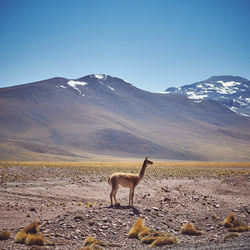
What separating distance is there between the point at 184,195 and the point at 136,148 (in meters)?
164

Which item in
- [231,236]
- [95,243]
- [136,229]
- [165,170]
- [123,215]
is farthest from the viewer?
[165,170]

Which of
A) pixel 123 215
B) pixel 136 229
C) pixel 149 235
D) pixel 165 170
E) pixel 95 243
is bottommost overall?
pixel 165 170

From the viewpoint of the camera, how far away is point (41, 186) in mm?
29781

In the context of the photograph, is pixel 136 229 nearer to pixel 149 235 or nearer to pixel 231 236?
pixel 149 235

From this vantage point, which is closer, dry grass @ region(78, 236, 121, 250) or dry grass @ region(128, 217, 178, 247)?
dry grass @ region(78, 236, 121, 250)

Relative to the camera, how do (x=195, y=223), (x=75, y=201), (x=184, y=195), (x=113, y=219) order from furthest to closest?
(x=75, y=201) → (x=184, y=195) → (x=195, y=223) → (x=113, y=219)

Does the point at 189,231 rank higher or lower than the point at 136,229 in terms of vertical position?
lower

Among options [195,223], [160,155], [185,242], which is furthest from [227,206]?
[160,155]

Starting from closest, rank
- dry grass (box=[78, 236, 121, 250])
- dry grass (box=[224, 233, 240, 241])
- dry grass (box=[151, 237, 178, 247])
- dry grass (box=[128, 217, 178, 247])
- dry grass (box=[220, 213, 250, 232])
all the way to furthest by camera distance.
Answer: dry grass (box=[78, 236, 121, 250]) → dry grass (box=[151, 237, 178, 247]) → dry grass (box=[128, 217, 178, 247]) → dry grass (box=[224, 233, 240, 241]) → dry grass (box=[220, 213, 250, 232])

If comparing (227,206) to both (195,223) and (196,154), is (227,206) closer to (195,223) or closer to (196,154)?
(195,223)

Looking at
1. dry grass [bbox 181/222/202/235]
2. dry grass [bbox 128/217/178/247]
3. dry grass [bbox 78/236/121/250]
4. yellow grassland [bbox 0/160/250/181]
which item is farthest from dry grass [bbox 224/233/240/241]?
yellow grassland [bbox 0/160/250/181]

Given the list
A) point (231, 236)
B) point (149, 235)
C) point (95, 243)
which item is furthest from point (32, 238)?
point (231, 236)

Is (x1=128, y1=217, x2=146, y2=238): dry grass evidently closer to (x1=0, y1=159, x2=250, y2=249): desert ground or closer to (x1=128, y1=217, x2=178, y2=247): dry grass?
(x1=128, y1=217, x2=178, y2=247): dry grass

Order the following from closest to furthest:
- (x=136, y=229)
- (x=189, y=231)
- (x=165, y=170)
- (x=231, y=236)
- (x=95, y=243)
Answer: (x=95, y=243) → (x=231, y=236) → (x=136, y=229) → (x=189, y=231) → (x=165, y=170)
